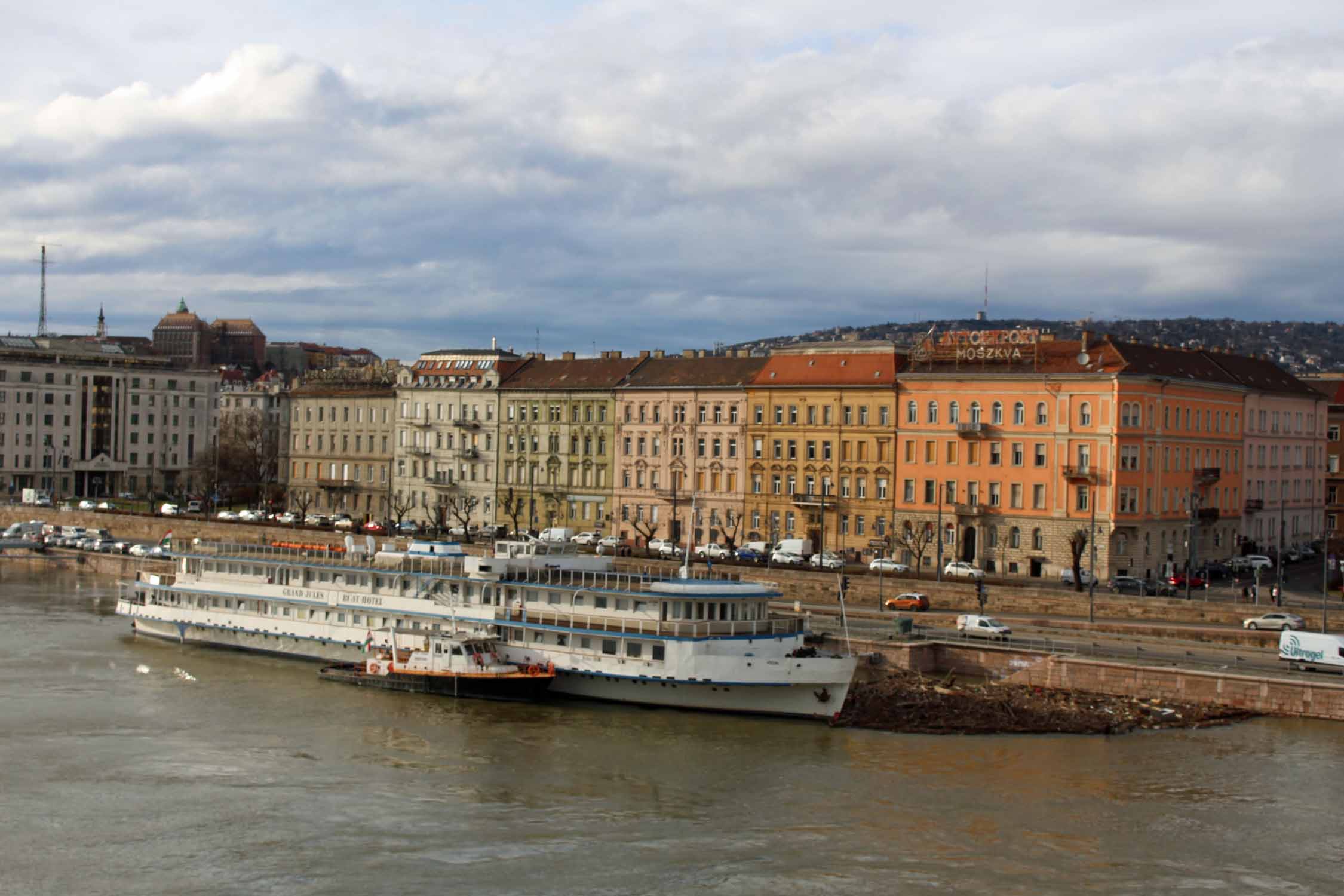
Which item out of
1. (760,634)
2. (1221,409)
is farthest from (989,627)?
(1221,409)

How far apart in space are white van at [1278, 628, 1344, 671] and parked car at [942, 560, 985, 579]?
16250mm

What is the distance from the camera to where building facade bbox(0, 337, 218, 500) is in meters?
106

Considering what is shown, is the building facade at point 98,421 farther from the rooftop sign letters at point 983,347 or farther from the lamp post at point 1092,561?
the lamp post at point 1092,561

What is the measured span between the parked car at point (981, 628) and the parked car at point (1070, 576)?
11764 millimetres

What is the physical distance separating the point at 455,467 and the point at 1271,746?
54.8 meters

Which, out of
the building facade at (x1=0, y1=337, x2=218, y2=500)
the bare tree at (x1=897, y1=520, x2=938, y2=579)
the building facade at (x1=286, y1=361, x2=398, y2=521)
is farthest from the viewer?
the building facade at (x1=0, y1=337, x2=218, y2=500)

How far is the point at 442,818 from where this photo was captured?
1158 inches

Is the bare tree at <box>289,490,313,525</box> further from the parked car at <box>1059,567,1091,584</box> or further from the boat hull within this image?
the boat hull

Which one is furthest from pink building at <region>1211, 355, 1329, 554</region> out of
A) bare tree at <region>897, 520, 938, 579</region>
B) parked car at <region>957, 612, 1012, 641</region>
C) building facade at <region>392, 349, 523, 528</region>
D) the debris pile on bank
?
building facade at <region>392, 349, 523, 528</region>

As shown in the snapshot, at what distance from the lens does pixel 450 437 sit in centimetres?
8431

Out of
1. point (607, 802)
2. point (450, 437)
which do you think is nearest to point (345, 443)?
point (450, 437)

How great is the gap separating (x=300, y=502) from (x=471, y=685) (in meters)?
51.4

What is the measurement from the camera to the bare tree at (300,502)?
3393 inches

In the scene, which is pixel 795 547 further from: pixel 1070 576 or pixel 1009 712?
pixel 1009 712
